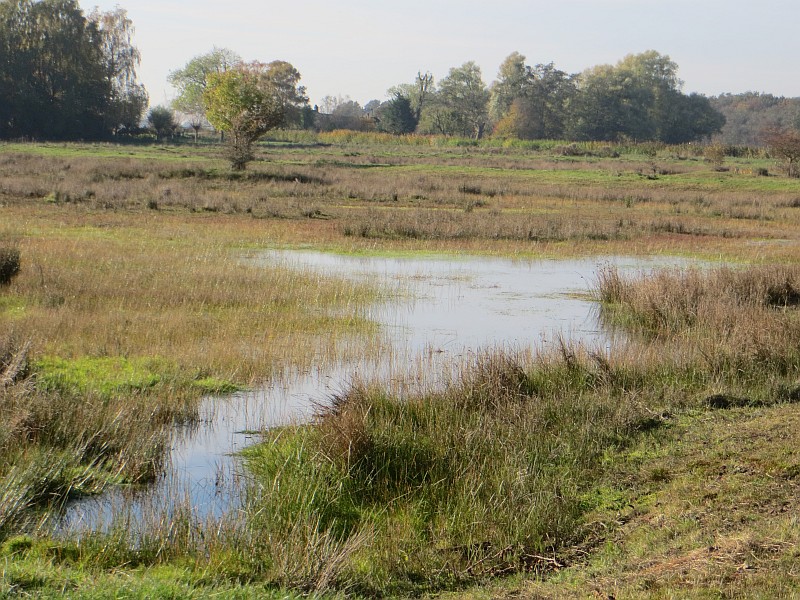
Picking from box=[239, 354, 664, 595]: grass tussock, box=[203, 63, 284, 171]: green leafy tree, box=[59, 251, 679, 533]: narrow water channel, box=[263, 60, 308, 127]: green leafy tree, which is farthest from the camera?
box=[263, 60, 308, 127]: green leafy tree

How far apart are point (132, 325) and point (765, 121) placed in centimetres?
15109

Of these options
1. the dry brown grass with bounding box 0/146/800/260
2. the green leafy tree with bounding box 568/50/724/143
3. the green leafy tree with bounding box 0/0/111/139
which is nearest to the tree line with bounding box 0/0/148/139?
the green leafy tree with bounding box 0/0/111/139

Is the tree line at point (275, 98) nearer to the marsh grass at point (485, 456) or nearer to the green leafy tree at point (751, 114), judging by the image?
the green leafy tree at point (751, 114)

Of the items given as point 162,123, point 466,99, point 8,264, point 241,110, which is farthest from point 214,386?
point 466,99

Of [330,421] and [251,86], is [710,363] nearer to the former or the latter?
[330,421]

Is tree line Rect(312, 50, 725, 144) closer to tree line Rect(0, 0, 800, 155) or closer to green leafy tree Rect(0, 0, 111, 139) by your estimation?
tree line Rect(0, 0, 800, 155)

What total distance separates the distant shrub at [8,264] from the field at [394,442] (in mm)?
95

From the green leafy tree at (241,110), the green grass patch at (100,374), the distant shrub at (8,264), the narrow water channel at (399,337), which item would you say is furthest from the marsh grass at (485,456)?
the green leafy tree at (241,110)

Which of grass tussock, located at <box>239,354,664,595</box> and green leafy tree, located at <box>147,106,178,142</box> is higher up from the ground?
green leafy tree, located at <box>147,106,178,142</box>

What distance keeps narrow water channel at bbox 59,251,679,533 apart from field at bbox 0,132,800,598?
310mm

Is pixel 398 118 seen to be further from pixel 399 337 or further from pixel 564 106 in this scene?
pixel 399 337

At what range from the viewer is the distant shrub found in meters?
16.0

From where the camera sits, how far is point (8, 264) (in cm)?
1606

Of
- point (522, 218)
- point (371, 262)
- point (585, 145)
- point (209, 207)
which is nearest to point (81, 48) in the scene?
point (585, 145)
